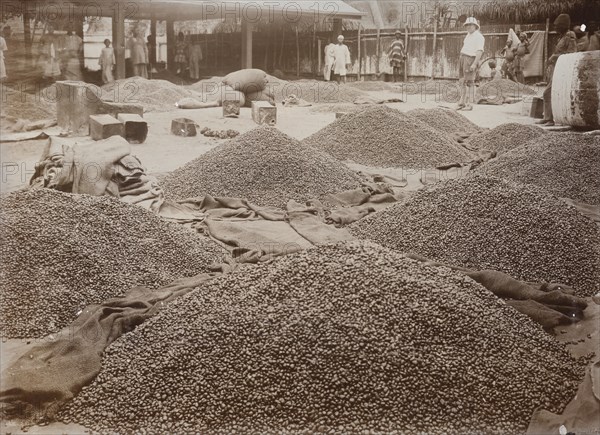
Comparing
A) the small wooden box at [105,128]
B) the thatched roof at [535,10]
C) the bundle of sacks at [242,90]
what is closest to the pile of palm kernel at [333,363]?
the small wooden box at [105,128]

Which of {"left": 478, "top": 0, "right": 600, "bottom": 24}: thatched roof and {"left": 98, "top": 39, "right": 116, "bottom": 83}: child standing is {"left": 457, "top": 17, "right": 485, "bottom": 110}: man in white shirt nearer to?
{"left": 478, "top": 0, "right": 600, "bottom": 24}: thatched roof

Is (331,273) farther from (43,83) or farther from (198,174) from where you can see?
(43,83)

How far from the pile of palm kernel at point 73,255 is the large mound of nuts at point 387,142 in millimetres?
3784

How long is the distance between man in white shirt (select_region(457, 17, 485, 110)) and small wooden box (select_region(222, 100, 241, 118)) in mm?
4308

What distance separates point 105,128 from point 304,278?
6128 millimetres

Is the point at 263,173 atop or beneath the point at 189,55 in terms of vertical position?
beneath

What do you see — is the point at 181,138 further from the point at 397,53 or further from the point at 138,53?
the point at 397,53

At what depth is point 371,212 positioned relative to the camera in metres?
5.98

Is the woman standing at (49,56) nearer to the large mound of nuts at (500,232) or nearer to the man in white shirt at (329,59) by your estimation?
the man in white shirt at (329,59)

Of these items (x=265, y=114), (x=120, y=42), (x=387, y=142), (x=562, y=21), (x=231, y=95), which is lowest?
(x=387, y=142)

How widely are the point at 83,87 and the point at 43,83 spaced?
5896 mm

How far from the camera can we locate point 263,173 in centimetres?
647

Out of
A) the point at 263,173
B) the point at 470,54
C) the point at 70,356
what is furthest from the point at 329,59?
the point at 70,356

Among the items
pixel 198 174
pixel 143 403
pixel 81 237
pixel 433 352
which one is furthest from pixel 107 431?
pixel 198 174
